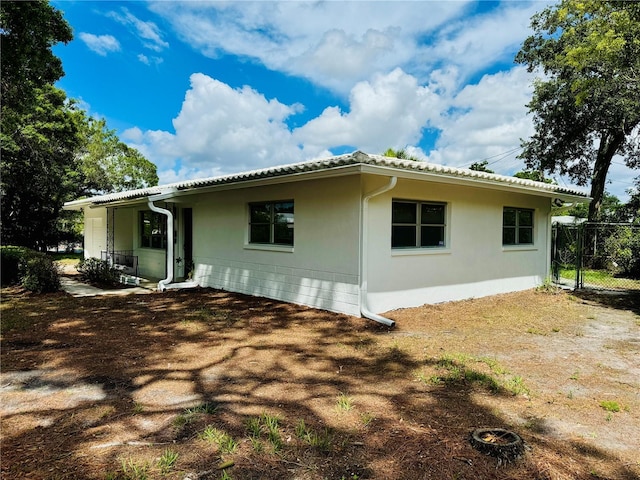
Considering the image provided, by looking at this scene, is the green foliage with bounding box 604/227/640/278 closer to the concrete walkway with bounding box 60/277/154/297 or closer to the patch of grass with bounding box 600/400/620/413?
the patch of grass with bounding box 600/400/620/413

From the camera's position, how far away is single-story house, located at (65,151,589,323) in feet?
23.3

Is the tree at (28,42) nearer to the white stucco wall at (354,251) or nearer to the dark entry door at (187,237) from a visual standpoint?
the white stucco wall at (354,251)

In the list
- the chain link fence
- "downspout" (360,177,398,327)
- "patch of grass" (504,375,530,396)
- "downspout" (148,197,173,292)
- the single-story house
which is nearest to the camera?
"patch of grass" (504,375,530,396)

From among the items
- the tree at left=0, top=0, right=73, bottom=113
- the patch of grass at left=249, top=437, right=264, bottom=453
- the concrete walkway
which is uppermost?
the tree at left=0, top=0, right=73, bottom=113

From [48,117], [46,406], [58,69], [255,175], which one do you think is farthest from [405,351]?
[48,117]

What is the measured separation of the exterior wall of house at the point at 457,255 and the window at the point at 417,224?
15cm

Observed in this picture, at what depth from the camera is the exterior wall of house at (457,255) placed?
24.1 feet

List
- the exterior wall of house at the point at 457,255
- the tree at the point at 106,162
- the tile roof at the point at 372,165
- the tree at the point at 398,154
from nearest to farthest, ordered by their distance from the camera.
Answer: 1. the tile roof at the point at 372,165
2. the exterior wall of house at the point at 457,255
3. the tree at the point at 398,154
4. the tree at the point at 106,162

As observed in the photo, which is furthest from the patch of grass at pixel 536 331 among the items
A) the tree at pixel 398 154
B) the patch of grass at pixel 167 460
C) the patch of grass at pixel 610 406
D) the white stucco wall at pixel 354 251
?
the tree at pixel 398 154

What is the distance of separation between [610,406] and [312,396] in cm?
270

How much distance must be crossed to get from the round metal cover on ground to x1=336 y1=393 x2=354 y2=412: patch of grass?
1.04m

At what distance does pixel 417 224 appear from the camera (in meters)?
8.06

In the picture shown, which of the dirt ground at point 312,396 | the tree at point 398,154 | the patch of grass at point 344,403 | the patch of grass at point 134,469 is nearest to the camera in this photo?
the patch of grass at point 134,469

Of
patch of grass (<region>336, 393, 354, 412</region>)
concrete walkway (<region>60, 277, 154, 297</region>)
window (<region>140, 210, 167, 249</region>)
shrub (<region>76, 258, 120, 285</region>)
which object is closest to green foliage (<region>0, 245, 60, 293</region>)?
concrete walkway (<region>60, 277, 154, 297</region>)
